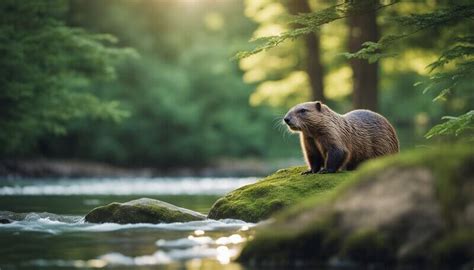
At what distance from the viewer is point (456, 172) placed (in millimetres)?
7488

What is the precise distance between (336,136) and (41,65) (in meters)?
15.5

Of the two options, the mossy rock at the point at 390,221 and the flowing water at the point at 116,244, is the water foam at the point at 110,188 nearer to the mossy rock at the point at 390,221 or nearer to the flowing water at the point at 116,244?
the flowing water at the point at 116,244

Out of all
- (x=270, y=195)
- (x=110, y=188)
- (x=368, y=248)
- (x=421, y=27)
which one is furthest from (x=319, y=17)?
(x=110, y=188)

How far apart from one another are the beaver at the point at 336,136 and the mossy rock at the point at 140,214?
203 centimetres

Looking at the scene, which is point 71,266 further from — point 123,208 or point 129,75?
point 129,75

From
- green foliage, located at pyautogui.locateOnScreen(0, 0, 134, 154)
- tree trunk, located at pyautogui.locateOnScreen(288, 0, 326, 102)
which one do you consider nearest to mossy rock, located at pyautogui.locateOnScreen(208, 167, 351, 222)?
green foliage, located at pyautogui.locateOnScreen(0, 0, 134, 154)

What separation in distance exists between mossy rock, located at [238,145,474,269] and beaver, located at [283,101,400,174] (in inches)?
201


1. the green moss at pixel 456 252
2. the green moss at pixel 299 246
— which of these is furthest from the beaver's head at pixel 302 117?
the green moss at pixel 456 252

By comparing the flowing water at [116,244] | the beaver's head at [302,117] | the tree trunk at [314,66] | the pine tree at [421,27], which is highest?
the tree trunk at [314,66]

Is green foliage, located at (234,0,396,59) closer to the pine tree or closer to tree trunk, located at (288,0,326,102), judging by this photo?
the pine tree

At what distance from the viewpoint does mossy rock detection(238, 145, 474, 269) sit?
7.24 metres

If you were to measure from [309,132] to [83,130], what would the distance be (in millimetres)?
36148

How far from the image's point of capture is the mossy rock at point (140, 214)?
12.5 metres

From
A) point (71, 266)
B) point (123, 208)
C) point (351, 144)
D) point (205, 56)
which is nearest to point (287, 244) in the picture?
point (71, 266)
